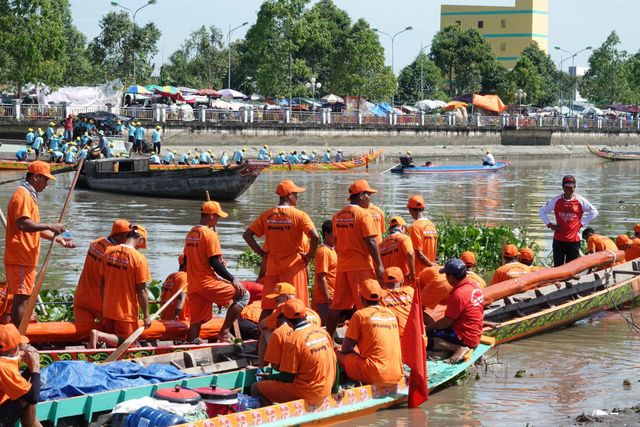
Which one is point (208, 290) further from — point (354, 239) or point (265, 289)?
point (354, 239)

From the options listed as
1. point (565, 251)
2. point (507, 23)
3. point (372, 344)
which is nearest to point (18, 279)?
point (372, 344)

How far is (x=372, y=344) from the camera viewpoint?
10.4 metres

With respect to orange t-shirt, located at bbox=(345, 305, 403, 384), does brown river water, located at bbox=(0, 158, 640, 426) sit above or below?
below

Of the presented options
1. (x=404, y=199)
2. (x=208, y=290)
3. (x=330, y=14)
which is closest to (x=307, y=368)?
(x=208, y=290)

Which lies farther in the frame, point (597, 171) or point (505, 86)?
point (505, 86)

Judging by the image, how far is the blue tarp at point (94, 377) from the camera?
368 inches

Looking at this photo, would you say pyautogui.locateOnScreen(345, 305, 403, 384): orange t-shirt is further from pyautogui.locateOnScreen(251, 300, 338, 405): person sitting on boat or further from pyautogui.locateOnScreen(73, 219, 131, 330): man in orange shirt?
pyautogui.locateOnScreen(73, 219, 131, 330): man in orange shirt

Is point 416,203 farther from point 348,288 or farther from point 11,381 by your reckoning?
point 11,381

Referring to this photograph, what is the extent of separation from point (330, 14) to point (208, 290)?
7298cm

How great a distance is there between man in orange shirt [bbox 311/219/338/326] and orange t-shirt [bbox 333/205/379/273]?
609mm

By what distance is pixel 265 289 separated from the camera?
469 inches

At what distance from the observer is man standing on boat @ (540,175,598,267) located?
16688 millimetres

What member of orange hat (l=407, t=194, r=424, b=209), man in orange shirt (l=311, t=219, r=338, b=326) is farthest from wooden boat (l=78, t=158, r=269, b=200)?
man in orange shirt (l=311, t=219, r=338, b=326)

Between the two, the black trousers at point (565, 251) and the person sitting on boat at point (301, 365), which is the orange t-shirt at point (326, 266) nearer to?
the person sitting on boat at point (301, 365)
